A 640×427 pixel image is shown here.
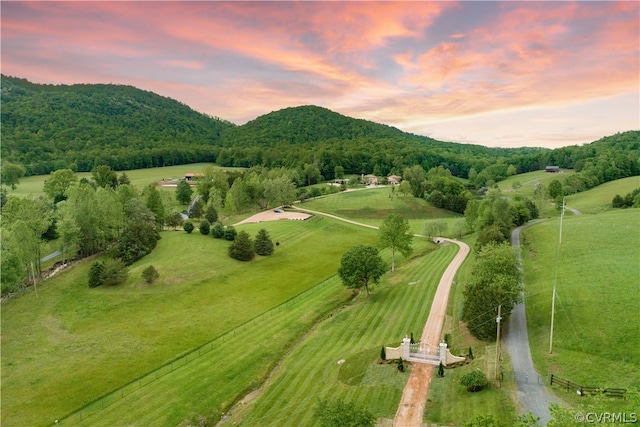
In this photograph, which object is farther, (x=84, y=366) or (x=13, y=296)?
(x=13, y=296)

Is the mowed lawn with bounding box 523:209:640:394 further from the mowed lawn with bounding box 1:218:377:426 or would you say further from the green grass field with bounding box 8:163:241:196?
the green grass field with bounding box 8:163:241:196

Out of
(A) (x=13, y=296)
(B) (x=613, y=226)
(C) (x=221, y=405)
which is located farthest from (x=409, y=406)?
(B) (x=613, y=226)

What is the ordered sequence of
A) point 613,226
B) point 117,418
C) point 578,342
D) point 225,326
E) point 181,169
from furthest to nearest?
point 181,169, point 613,226, point 225,326, point 578,342, point 117,418

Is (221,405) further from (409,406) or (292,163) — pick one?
(292,163)

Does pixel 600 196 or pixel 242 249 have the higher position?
pixel 600 196

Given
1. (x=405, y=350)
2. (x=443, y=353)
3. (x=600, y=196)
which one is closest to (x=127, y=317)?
(x=405, y=350)

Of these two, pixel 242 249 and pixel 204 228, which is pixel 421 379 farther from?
pixel 204 228

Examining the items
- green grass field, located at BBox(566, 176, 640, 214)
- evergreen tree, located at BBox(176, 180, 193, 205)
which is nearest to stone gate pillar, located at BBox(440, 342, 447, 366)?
green grass field, located at BBox(566, 176, 640, 214)
